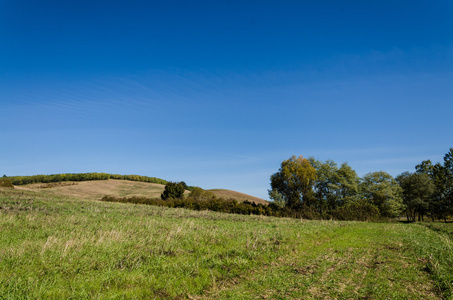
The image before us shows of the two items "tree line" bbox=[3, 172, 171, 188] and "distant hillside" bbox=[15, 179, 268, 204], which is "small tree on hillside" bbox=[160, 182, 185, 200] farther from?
"tree line" bbox=[3, 172, 171, 188]

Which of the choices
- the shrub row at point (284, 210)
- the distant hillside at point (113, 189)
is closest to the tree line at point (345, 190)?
the shrub row at point (284, 210)

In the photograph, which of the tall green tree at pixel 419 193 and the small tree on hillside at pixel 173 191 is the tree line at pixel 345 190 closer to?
the tall green tree at pixel 419 193

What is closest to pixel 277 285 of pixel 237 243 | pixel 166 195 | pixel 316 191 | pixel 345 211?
pixel 237 243

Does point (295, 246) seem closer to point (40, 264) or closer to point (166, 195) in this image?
point (40, 264)

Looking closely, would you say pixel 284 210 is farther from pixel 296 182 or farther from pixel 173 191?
pixel 173 191

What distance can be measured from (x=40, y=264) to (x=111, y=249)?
8.49 ft

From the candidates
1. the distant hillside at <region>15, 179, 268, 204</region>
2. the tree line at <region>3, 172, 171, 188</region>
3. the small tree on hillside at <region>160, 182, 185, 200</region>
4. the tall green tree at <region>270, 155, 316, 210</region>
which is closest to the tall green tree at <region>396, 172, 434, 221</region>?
the tall green tree at <region>270, 155, 316, 210</region>

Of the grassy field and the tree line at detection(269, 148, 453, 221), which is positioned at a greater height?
the tree line at detection(269, 148, 453, 221)

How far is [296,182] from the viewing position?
213 ft

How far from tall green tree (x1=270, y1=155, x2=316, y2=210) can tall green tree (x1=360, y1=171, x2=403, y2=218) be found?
15.0m

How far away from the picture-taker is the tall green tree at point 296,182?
63866mm

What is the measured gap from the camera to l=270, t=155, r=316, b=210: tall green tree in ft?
210

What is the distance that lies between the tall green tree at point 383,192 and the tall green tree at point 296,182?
15.0 metres

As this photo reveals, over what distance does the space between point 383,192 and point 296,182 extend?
70.2 ft
